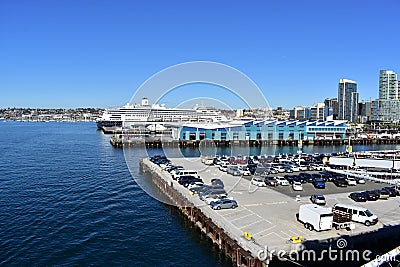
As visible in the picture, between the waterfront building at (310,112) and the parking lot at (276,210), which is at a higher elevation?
the waterfront building at (310,112)

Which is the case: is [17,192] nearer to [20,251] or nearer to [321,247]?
[20,251]

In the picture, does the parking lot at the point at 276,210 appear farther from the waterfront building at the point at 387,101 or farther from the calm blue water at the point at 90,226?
the waterfront building at the point at 387,101

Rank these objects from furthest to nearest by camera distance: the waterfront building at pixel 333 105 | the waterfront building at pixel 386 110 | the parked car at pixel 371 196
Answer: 1. the waterfront building at pixel 333 105
2. the waterfront building at pixel 386 110
3. the parked car at pixel 371 196

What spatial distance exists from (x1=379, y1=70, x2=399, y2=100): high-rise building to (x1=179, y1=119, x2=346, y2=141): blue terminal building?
72.3 m

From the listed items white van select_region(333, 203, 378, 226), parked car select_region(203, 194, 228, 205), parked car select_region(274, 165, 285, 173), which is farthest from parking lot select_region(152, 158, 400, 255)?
parked car select_region(274, 165, 285, 173)

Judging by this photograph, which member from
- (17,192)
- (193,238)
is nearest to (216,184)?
(193,238)

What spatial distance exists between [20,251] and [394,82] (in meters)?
116

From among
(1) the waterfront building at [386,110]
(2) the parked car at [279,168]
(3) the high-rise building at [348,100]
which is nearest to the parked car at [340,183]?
(2) the parked car at [279,168]

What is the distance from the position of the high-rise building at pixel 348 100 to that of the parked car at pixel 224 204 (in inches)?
4348

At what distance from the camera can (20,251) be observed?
9328 mm

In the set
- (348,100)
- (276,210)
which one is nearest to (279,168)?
(276,210)

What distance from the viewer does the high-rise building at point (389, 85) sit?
10331 centimetres

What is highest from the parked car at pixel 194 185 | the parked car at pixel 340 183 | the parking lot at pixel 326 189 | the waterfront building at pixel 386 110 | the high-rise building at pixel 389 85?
the high-rise building at pixel 389 85

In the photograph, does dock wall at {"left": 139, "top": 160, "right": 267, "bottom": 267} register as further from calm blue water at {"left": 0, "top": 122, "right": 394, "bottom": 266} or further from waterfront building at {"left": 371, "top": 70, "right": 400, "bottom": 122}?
waterfront building at {"left": 371, "top": 70, "right": 400, "bottom": 122}
